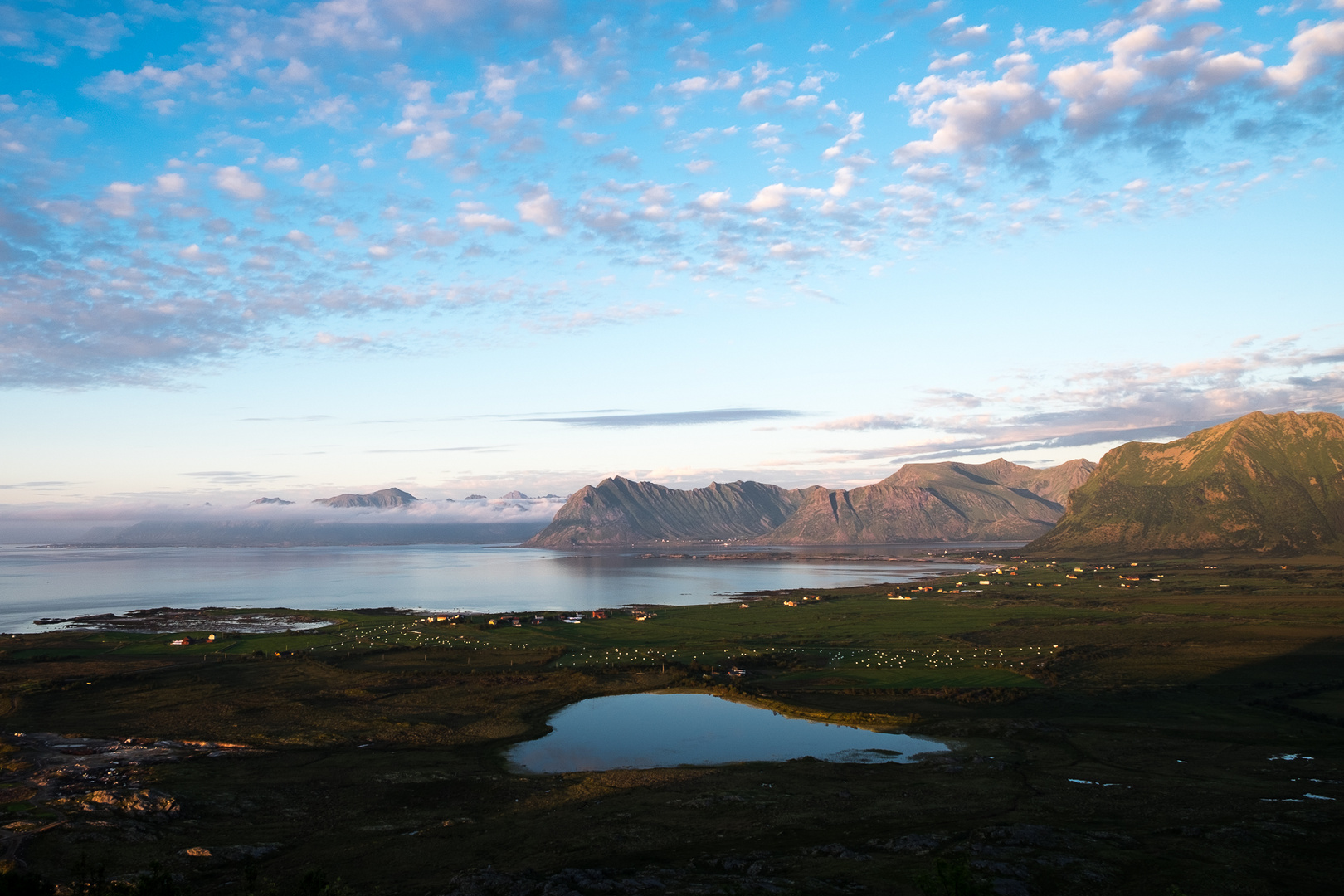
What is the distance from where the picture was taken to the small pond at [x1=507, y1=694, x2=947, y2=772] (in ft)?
196

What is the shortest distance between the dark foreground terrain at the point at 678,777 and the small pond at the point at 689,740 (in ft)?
10.2

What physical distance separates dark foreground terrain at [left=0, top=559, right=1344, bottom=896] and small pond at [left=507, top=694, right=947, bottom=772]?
3.10 m

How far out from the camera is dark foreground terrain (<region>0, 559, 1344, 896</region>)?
3653 cm

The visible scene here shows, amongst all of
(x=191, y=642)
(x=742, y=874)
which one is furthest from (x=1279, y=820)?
(x=191, y=642)

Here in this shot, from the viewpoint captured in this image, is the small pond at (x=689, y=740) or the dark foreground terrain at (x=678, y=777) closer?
the dark foreground terrain at (x=678, y=777)

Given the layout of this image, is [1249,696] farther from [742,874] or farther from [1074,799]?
[742,874]

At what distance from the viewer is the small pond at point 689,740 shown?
59.6 metres

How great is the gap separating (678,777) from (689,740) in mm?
12357

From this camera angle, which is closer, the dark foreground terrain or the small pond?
the dark foreground terrain

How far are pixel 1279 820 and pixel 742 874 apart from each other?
1144 inches

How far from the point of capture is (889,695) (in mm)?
80500

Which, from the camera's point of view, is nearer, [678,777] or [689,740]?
[678,777]

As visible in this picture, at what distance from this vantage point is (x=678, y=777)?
A: 2110 inches

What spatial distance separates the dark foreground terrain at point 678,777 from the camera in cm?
3653
